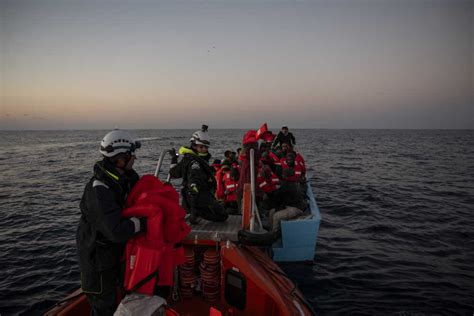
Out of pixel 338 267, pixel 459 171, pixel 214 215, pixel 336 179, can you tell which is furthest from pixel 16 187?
pixel 459 171

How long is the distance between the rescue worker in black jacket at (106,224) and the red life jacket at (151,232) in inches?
4.2

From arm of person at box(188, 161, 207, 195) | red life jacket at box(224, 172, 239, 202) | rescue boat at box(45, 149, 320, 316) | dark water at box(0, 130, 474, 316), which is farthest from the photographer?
red life jacket at box(224, 172, 239, 202)

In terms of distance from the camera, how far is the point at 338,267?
7488 millimetres

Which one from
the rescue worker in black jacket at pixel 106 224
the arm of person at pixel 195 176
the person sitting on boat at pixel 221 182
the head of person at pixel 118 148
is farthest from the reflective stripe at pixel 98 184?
the person sitting on boat at pixel 221 182

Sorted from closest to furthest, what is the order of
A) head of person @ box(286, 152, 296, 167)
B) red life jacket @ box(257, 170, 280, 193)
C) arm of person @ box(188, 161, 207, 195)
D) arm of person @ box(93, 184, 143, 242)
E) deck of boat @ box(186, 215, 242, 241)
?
arm of person @ box(93, 184, 143, 242)
deck of boat @ box(186, 215, 242, 241)
arm of person @ box(188, 161, 207, 195)
red life jacket @ box(257, 170, 280, 193)
head of person @ box(286, 152, 296, 167)

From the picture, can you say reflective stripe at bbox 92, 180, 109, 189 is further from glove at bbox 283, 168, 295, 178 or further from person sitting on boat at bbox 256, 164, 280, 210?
glove at bbox 283, 168, 295, 178

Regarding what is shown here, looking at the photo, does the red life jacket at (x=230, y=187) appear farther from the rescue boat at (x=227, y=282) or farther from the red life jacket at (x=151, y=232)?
the red life jacket at (x=151, y=232)

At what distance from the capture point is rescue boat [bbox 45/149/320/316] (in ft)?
11.7

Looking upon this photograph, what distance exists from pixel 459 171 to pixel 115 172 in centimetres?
2849

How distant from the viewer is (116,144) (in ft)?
8.90

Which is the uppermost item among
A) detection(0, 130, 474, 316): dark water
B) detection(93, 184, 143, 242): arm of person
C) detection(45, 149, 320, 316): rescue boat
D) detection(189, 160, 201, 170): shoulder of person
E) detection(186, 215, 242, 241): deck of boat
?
detection(189, 160, 201, 170): shoulder of person

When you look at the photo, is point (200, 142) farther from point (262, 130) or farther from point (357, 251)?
point (357, 251)

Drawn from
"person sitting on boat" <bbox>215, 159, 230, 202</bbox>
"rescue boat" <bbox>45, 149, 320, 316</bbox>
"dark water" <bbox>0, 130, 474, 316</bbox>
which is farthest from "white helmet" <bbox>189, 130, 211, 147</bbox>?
"dark water" <bbox>0, 130, 474, 316</bbox>

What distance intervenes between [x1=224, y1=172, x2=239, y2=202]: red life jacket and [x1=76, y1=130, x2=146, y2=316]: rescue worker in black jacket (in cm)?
451
